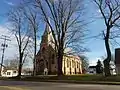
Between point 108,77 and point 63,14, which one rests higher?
point 63,14

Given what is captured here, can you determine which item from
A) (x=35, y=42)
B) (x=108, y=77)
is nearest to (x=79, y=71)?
(x=35, y=42)

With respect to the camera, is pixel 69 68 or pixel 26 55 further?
pixel 69 68

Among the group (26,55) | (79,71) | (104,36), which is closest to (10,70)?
(79,71)

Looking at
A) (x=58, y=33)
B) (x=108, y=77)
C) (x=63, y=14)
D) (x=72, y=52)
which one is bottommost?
(x=108, y=77)

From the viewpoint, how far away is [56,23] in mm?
45969

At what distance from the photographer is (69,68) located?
9488 centimetres

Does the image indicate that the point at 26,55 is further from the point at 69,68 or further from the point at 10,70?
the point at 10,70

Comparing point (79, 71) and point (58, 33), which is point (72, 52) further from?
point (79, 71)

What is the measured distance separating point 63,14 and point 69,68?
51.0 metres

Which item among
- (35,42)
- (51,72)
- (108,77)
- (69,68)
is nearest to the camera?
(108,77)

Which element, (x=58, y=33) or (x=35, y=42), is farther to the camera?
(x=35, y=42)

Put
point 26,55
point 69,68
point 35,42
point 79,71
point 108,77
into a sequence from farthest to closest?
point 79,71 → point 69,68 → point 26,55 → point 35,42 → point 108,77

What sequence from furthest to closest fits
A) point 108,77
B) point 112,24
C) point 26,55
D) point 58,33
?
point 26,55, point 58,33, point 112,24, point 108,77

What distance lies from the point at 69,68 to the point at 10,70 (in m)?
51.6
